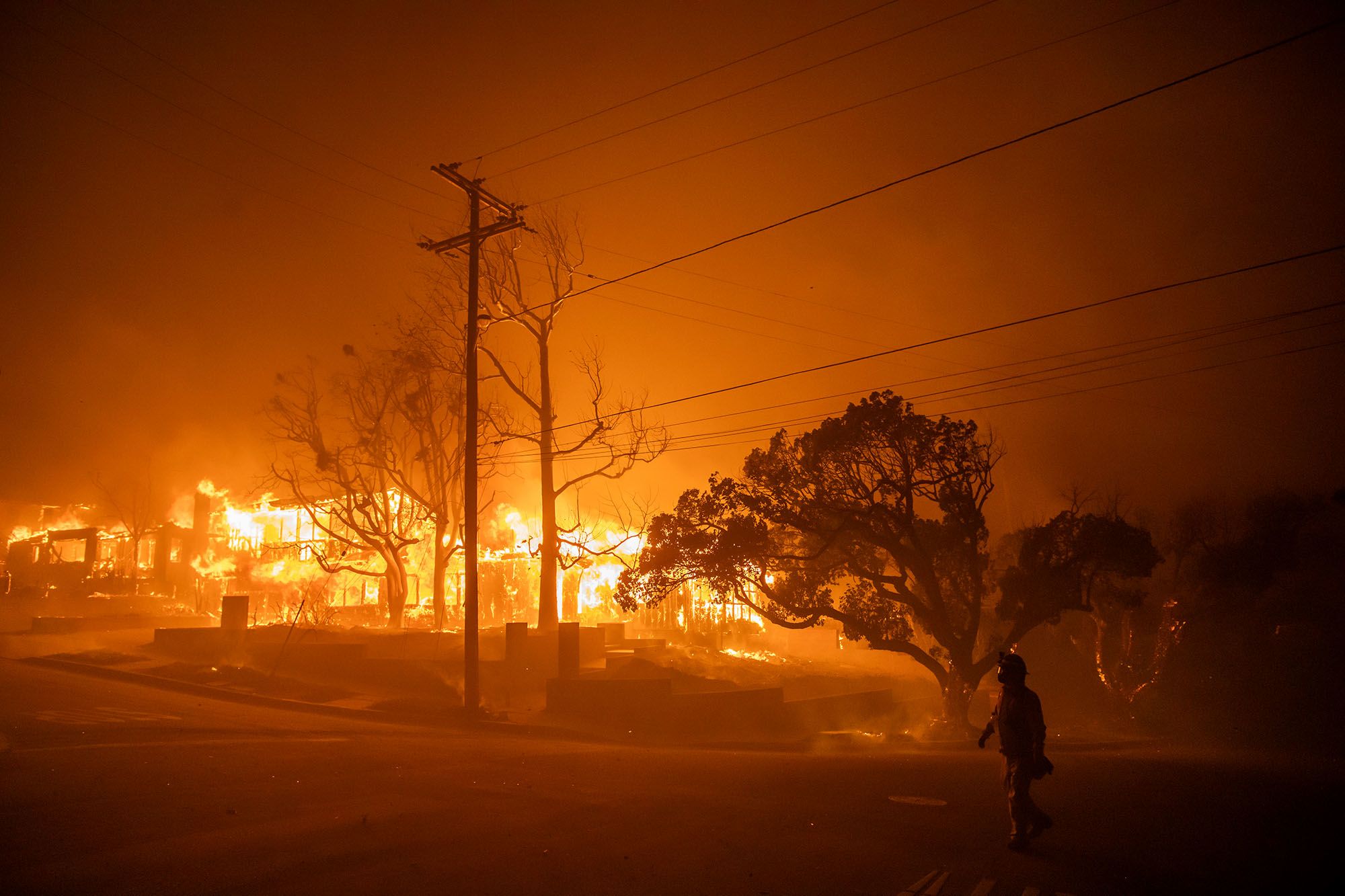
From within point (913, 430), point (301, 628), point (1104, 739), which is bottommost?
point (1104, 739)

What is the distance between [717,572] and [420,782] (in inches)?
533

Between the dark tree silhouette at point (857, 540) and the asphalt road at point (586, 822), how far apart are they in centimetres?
861

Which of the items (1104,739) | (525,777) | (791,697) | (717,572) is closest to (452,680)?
(717,572)

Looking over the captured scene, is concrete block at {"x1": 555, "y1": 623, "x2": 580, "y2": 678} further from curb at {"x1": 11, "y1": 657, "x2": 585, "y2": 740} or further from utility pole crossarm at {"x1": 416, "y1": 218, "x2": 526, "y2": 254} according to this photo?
utility pole crossarm at {"x1": 416, "y1": 218, "x2": 526, "y2": 254}

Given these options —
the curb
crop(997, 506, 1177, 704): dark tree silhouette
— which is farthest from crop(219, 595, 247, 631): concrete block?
crop(997, 506, 1177, 704): dark tree silhouette

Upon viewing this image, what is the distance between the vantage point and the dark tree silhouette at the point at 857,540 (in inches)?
880

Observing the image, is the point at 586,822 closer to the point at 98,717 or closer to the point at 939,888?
the point at 939,888

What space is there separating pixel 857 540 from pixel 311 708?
13984mm

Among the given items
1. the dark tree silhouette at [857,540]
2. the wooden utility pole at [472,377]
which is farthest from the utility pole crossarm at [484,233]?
the dark tree silhouette at [857,540]

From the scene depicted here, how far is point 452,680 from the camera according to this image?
22.6m

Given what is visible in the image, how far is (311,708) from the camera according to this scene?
64.0 ft

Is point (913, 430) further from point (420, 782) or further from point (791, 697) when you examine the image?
point (420, 782)

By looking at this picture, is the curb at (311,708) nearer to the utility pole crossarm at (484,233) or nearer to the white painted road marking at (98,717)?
the white painted road marking at (98,717)

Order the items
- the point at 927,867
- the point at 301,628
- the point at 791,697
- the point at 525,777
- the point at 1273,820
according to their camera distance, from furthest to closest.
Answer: the point at 301,628 → the point at 791,697 → the point at 525,777 → the point at 1273,820 → the point at 927,867
